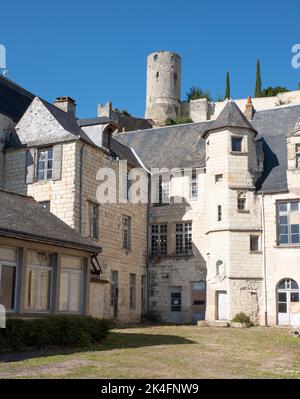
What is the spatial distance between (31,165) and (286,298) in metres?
12.4

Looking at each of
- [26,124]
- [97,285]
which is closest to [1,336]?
[97,285]

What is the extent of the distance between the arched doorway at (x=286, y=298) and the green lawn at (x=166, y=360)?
7282mm

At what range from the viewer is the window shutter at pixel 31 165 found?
78.9ft

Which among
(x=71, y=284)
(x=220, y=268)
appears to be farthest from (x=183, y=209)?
(x=71, y=284)

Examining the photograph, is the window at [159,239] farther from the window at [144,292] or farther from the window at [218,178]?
the window at [218,178]

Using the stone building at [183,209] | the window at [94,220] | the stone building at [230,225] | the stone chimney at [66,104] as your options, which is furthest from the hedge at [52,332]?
the stone chimney at [66,104]

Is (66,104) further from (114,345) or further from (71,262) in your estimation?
(114,345)

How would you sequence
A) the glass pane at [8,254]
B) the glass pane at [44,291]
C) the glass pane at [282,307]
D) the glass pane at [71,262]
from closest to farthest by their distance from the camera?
1. the glass pane at [8,254]
2. the glass pane at [44,291]
3. the glass pane at [71,262]
4. the glass pane at [282,307]

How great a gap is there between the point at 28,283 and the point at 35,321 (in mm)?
1059

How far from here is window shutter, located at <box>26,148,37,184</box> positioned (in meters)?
24.0

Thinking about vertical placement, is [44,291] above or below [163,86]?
below

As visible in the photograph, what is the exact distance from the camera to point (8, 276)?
1367 cm

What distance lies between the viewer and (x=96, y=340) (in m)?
15.0
